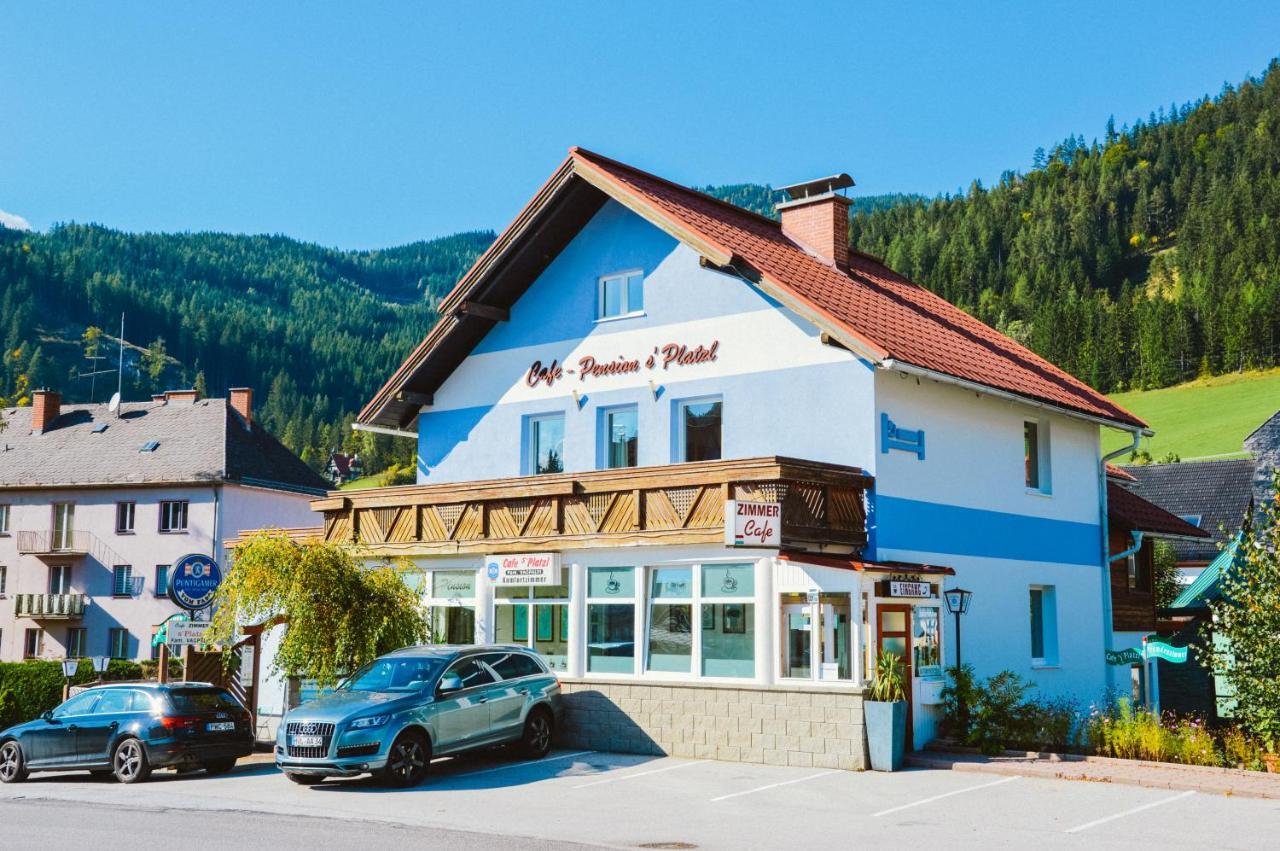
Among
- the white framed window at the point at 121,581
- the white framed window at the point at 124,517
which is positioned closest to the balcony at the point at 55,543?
the white framed window at the point at 124,517

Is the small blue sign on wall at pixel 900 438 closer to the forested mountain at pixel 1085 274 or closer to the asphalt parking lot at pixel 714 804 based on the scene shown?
the asphalt parking lot at pixel 714 804

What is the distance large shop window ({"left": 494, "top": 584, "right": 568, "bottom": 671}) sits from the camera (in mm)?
21672

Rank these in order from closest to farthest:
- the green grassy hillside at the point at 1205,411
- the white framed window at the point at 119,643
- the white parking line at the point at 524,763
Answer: the white parking line at the point at 524,763
the white framed window at the point at 119,643
the green grassy hillside at the point at 1205,411

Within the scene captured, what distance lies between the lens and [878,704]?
687 inches

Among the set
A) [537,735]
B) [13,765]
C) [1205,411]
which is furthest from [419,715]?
[1205,411]

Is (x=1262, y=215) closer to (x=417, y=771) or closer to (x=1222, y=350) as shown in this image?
(x=1222, y=350)

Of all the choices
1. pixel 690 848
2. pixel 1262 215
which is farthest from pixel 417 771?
pixel 1262 215

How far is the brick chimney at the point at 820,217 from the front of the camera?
985 inches

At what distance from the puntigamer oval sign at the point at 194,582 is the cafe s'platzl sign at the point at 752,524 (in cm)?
826

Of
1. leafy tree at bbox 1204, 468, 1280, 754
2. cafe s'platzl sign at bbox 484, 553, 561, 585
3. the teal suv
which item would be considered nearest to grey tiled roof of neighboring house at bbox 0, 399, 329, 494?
cafe s'platzl sign at bbox 484, 553, 561, 585

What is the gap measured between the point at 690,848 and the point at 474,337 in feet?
50.5

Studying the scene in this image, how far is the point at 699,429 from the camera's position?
2277 centimetres

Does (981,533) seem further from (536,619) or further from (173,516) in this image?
(173,516)

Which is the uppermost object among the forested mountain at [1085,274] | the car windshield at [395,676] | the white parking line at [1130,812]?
the forested mountain at [1085,274]
